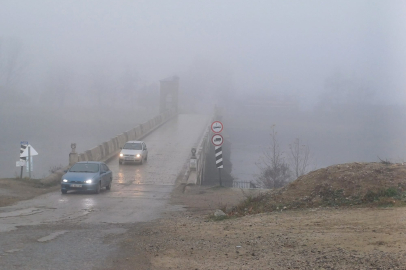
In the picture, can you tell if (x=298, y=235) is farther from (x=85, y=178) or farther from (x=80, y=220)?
(x=85, y=178)

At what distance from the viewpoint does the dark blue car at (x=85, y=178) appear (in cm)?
1920

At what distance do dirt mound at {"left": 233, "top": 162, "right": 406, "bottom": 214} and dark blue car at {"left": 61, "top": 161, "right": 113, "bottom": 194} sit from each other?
29.3 feet

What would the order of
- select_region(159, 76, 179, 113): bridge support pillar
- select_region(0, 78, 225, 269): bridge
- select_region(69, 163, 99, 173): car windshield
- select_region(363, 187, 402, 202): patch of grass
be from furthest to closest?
select_region(159, 76, 179, 113): bridge support pillar, select_region(69, 163, 99, 173): car windshield, select_region(363, 187, 402, 202): patch of grass, select_region(0, 78, 225, 269): bridge

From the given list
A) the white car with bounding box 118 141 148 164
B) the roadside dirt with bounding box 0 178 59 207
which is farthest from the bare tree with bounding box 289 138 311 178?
the roadside dirt with bounding box 0 178 59 207

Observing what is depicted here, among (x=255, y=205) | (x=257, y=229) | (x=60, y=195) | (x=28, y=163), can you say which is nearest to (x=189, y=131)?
(x=28, y=163)

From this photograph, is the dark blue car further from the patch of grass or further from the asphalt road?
the patch of grass

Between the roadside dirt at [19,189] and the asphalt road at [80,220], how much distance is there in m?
0.65

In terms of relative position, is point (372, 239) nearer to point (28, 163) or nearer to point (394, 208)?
point (394, 208)

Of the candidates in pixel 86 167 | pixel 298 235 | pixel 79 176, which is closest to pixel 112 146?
pixel 86 167

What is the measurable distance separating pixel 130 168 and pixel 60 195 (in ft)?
33.2

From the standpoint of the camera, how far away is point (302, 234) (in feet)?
26.1

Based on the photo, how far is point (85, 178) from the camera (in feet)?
63.4

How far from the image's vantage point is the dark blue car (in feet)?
63.0

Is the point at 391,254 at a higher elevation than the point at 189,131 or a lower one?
lower
